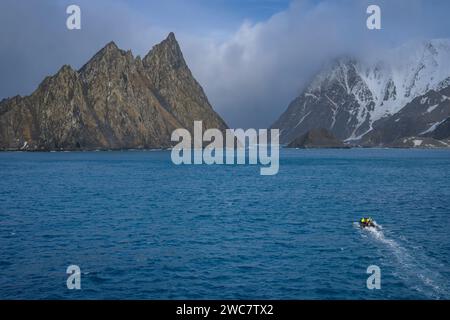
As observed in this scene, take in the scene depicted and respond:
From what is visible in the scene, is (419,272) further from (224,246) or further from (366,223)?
(224,246)

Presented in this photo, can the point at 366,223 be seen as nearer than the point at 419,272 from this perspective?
No

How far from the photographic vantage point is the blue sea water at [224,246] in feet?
129

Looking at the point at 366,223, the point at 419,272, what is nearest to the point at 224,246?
the point at 419,272

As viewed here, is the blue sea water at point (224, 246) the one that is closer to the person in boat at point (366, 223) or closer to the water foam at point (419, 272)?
the water foam at point (419, 272)

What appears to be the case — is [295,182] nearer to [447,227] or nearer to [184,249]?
[447,227]

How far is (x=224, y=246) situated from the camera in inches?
2147

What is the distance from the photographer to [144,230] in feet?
211

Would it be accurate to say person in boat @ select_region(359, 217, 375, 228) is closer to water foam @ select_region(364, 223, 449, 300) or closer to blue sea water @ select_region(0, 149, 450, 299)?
blue sea water @ select_region(0, 149, 450, 299)

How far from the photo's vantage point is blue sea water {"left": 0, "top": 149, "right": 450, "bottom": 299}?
1544 inches

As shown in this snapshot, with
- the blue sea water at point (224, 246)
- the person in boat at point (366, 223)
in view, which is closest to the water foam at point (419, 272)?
the blue sea water at point (224, 246)

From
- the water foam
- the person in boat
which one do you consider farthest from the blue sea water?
the person in boat

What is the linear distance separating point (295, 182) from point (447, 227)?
76189 millimetres
